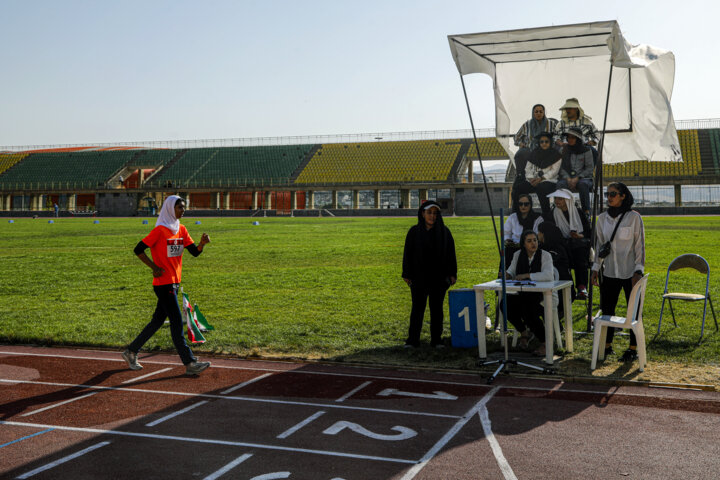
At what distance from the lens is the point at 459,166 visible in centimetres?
6588

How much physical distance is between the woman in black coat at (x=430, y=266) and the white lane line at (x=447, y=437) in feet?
6.84

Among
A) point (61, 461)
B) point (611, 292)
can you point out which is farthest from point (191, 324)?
point (611, 292)

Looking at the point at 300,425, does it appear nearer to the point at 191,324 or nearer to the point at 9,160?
the point at 191,324

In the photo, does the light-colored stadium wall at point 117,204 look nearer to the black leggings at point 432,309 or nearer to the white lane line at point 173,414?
the black leggings at point 432,309

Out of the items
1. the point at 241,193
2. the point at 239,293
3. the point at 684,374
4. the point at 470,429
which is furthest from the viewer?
the point at 241,193

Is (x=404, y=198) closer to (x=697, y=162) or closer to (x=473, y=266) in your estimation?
(x=697, y=162)

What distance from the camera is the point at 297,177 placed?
71625mm

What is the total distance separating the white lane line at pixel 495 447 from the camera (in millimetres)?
4512

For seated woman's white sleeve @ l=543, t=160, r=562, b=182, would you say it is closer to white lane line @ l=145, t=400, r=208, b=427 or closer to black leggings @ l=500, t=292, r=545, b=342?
black leggings @ l=500, t=292, r=545, b=342

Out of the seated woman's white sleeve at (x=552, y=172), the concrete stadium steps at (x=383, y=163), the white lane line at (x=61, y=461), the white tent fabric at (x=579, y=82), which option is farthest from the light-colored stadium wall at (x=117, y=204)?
the white lane line at (x=61, y=461)

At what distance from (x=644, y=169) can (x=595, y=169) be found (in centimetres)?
5401

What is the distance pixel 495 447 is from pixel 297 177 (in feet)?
222

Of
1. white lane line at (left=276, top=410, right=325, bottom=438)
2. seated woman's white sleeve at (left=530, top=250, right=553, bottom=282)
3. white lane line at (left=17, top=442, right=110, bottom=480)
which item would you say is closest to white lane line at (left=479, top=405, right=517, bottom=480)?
white lane line at (left=276, top=410, right=325, bottom=438)

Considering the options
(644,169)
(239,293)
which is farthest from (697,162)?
(239,293)
